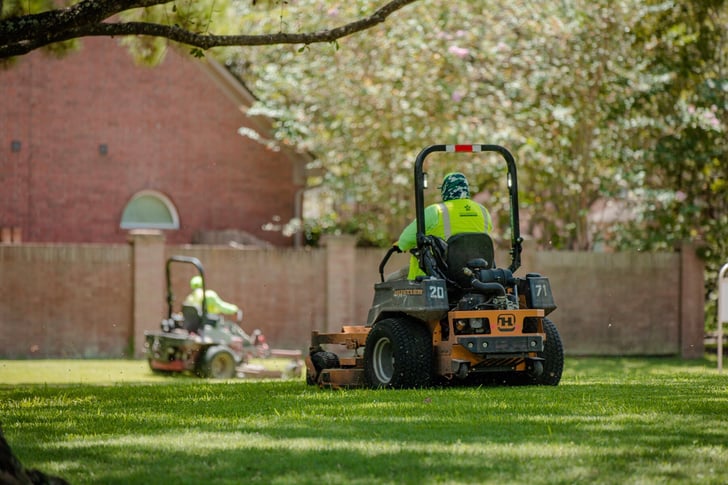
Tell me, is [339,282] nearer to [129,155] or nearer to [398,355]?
[129,155]

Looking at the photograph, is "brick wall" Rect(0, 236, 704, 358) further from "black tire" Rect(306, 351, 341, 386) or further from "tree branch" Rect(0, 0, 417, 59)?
"black tire" Rect(306, 351, 341, 386)

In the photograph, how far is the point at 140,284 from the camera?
23.4 metres

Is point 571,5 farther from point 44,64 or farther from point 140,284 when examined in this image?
point 44,64

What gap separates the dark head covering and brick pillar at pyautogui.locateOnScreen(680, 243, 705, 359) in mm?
13923

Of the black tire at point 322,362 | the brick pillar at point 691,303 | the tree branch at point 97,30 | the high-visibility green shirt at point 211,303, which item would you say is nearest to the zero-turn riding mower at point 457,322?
the black tire at point 322,362

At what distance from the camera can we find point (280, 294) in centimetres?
2434

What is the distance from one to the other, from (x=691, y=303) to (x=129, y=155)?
13458 millimetres

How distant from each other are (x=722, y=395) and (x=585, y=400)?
145cm

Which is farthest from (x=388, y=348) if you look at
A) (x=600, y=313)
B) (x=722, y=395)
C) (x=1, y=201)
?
(x=1, y=201)

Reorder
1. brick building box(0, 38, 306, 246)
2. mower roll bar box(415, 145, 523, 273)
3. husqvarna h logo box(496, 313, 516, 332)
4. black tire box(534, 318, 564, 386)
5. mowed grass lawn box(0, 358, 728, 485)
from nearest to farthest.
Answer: mowed grass lawn box(0, 358, 728, 485) < husqvarna h logo box(496, 313, 516, 332) < mower roll bar box(415, 145, 523, 273) < black tire box(534, 318, 564, 386) < brick building box(0, 38, 306, 246)

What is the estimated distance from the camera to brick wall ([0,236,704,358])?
23.0 m

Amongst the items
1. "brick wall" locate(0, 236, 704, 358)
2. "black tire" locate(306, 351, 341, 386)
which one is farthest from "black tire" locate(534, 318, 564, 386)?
"brick wall" locate(0, 236, 704, 358)

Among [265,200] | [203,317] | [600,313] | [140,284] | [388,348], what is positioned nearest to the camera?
[388,348]

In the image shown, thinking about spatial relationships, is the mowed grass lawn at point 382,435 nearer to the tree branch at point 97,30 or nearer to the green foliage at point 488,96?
the tree branch at point 97,30
